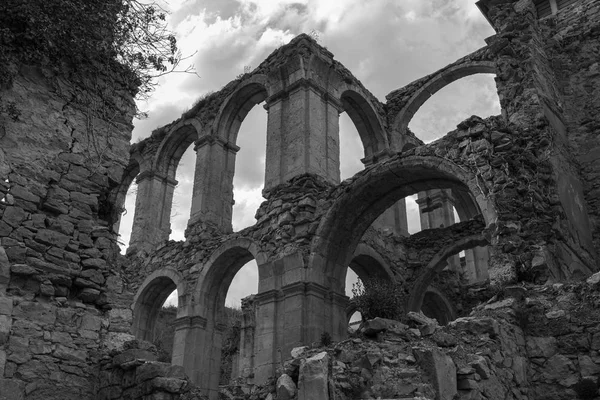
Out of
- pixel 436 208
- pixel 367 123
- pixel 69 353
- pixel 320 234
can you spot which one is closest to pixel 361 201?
pixel 320 234

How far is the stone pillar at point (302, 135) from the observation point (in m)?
12.2

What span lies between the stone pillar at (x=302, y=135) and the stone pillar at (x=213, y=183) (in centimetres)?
220

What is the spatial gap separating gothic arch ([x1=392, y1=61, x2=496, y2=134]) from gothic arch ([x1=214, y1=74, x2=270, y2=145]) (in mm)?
3759

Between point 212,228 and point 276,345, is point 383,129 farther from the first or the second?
point 276,345

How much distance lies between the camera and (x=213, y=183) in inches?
574

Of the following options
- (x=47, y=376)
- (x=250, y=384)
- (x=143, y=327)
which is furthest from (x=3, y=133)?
(x=143, y=327)

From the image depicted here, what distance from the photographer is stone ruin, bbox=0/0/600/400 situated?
5.94 metres

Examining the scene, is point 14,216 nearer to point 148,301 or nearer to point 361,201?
point 361,201

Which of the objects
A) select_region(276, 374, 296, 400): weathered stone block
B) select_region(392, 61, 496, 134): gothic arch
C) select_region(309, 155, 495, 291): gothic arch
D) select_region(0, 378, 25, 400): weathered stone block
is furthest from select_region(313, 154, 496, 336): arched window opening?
select_region(0, 378, 25, 400): weathered stone block

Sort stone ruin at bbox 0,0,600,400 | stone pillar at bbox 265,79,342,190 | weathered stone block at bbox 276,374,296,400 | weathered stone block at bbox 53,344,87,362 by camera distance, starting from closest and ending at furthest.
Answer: weathered stone block at bbox 276,374,296,400
stone ruin at bbox 0,0,600,400
weathered stone block at bbox 53,344,87,362
stone pillar at bbox 265,79,342,190

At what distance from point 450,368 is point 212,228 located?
9.50 meters

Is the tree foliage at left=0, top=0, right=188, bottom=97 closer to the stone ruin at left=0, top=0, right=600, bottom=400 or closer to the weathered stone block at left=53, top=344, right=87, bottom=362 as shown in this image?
the stone ruin at left=0, top=0, right=600, bottom=400

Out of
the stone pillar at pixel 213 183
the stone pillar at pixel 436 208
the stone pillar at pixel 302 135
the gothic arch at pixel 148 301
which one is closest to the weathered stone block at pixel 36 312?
the stone pillar at pixel 302 135

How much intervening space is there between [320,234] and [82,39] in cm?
553
